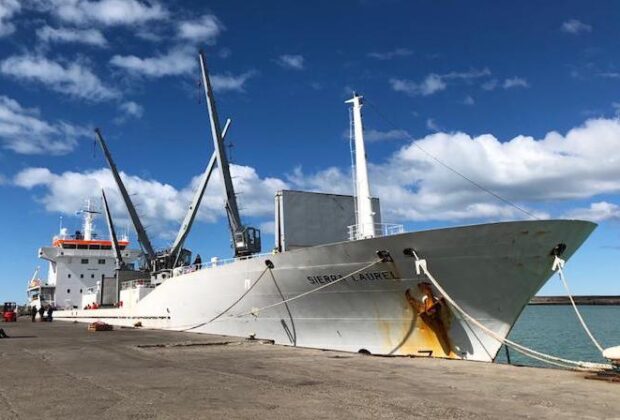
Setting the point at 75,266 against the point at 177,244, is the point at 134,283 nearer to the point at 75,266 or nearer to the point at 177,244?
the point at 177,244

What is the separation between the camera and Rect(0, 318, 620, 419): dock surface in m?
6.25

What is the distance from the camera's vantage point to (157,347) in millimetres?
14945

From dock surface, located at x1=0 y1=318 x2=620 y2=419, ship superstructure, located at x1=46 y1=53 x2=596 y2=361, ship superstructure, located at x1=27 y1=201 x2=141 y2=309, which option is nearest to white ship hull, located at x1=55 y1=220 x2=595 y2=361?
ship superstructure, located at x1=46 y1=53 x2=596 y2=361

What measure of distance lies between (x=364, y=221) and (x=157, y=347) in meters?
7.20

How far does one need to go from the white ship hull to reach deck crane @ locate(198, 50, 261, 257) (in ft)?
18.2

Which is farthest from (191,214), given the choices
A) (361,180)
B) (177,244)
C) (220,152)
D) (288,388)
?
(288,388)

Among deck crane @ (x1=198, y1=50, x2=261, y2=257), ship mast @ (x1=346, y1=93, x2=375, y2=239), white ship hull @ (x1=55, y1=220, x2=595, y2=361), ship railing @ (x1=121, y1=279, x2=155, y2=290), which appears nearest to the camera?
white ship hull @ (x1=55, y1=220, x2=595, y2=361)

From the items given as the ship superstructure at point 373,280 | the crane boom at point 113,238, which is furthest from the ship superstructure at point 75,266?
the ship superstructure at point 373,280

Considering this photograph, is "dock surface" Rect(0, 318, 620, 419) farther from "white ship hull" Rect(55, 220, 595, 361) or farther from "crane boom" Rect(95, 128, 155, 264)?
"crane boom" Rect(95, 128, 155, 264)

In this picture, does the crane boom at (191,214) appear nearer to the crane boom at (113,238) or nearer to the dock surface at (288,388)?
the crane boom at (113,238)

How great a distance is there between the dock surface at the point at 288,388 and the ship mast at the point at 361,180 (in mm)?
4637

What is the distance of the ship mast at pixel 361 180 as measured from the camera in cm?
1579

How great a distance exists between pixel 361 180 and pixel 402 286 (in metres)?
4.33

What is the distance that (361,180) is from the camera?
1620cm
